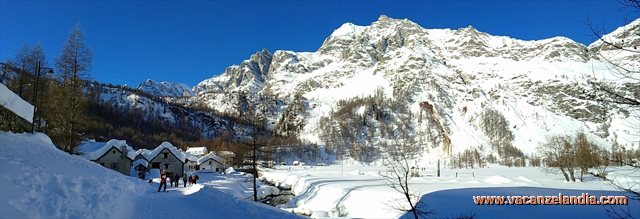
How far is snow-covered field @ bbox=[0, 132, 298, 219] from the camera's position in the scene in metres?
11.8

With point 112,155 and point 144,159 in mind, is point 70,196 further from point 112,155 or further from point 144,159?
point 144,159

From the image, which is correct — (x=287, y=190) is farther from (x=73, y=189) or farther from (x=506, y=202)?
(x=73, y=189)

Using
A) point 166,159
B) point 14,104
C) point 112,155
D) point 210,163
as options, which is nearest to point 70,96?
point 14,104

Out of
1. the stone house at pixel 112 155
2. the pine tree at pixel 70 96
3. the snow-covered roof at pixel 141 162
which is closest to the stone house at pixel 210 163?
the snow-covered roof at pixel 141 162

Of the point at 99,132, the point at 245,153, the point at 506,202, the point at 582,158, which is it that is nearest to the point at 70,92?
the point at 245,153

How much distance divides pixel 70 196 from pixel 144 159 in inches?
2865

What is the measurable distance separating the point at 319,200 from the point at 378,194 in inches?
367

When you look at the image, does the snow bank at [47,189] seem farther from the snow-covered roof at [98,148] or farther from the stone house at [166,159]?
the stone house at [166,159]

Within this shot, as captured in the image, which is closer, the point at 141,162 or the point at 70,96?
the point at 70,96

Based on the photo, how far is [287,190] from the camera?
5872 cm

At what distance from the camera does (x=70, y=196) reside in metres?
13.6

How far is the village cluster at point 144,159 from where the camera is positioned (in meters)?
57.6

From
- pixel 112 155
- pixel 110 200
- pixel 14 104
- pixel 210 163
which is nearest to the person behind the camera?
pixel 110 200

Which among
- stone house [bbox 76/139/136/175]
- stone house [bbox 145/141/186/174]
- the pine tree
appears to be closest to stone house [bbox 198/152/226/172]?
stone house [bbox 145/141/186/174]
